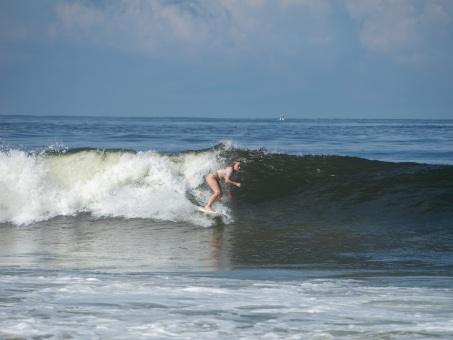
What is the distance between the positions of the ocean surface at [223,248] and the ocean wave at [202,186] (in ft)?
0.17

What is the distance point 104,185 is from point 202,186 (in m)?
2.48

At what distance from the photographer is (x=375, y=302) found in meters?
7.36

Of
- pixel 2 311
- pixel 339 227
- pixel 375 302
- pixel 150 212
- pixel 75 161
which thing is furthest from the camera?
pixel 75 161

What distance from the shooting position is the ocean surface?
6570mm

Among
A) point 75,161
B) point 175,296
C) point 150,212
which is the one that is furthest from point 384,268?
point 75,161

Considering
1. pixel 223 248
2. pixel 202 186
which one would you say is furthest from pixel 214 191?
pixel 223 248

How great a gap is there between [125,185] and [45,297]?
11.0m

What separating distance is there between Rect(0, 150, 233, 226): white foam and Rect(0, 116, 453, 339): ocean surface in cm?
5

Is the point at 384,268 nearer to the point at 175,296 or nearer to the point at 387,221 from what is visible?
the point at 175,296

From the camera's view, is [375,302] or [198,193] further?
[198,193]

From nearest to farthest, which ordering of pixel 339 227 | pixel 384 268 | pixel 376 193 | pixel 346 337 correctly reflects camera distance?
pixel 346 337 → pixel 384 268 → pixel 339 227 → pixel 376 193

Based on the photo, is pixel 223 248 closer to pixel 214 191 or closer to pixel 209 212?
pixel 209 212

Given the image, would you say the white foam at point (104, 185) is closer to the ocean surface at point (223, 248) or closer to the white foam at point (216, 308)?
the ocean surface at point (223, 248)

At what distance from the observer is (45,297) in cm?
739
